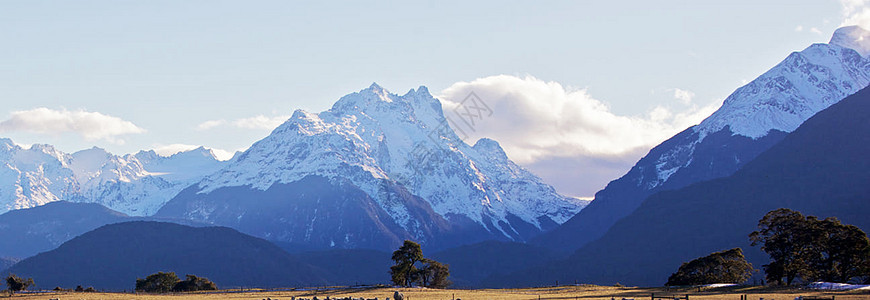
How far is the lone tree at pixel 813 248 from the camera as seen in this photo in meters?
173

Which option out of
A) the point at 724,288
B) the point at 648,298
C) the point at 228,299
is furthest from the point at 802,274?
the point at 228,299

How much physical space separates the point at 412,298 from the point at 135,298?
5281cm

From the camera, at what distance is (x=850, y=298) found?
119312 mm

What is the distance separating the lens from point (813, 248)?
592 feet

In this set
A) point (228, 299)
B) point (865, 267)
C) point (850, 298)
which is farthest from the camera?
point (865, 267)

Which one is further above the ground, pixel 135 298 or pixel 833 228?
pixel 833 228

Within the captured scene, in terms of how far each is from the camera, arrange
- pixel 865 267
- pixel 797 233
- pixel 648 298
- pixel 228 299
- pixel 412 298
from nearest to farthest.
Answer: pixel 648 298 < pixel 412 298 < pixel 228 299 < pixel 865 267 < pixel 797 233

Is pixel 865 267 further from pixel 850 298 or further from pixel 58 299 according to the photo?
pixel 58 299

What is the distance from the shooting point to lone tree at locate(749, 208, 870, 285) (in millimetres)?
173375

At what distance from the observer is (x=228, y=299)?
509 ft

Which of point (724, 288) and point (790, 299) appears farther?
point (724, 288)

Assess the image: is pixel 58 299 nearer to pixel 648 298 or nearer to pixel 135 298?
pixel 135 298

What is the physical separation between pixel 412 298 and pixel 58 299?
59139mm

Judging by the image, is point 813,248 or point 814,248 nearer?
point 814,248
